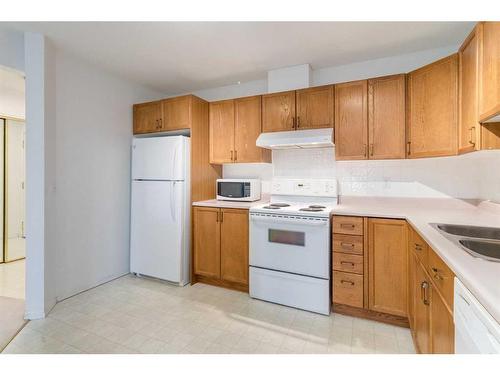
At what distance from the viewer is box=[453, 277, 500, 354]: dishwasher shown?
0.70 metres

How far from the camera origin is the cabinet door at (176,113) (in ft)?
9.66

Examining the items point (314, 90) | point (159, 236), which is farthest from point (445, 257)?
point (159, 236)

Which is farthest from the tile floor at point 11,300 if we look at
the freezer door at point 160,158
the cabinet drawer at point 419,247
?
the cabinet drawer at point 419,247

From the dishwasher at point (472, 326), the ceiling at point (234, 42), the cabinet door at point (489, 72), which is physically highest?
the ceiling at point (234, 42)

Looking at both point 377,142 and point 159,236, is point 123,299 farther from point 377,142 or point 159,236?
point 377,142

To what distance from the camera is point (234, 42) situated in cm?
233

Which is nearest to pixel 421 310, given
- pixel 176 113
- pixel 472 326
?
pixel 472 326

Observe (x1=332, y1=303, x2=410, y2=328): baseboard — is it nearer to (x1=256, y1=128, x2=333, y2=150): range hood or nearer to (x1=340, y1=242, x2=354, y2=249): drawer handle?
(x1=340, y1=242, x2=354, y2=249): drawer handle

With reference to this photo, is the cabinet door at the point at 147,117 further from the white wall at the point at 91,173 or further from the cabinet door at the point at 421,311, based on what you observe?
the cabinet door at the point at 421,311

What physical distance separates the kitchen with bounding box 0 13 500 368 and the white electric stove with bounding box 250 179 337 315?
1 centimetres

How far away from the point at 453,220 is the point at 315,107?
1561mm

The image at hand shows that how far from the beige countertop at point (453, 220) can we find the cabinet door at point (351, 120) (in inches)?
21.1

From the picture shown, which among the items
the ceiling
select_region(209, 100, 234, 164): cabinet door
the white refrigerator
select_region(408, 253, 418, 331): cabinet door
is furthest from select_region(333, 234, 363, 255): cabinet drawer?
the ceiling
